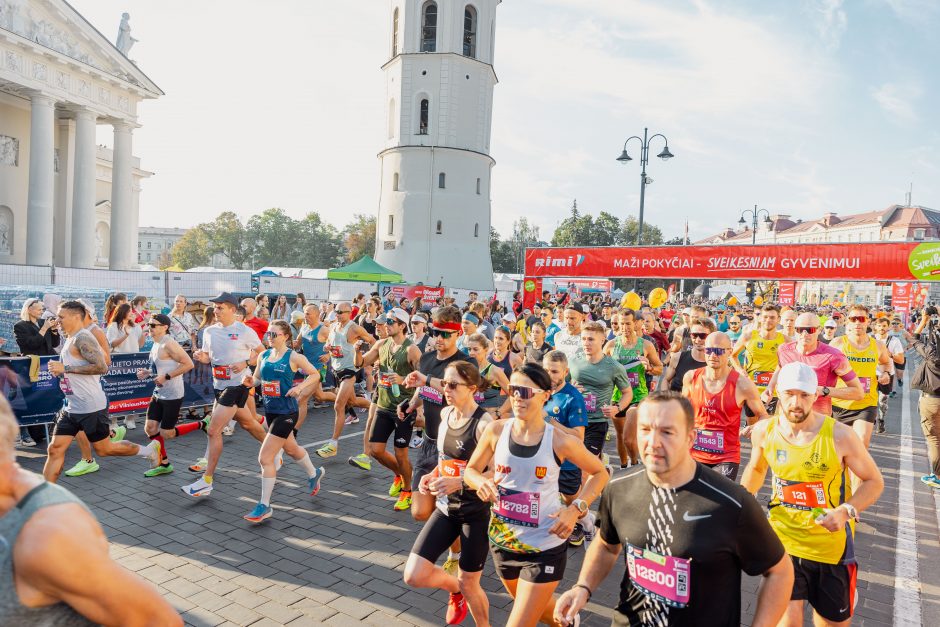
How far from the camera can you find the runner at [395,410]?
22.1 feet

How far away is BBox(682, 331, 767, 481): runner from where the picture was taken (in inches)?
210

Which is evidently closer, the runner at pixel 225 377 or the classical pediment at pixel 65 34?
the runner at pixel 225 377

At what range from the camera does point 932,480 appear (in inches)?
317

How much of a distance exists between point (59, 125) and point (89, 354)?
37.4 m

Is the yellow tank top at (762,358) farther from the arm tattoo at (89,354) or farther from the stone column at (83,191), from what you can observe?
the stone column at (83,191)

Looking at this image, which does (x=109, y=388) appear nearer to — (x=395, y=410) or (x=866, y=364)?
(x=395, y=410)

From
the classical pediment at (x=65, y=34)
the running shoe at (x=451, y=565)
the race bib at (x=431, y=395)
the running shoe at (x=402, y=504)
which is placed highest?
the classical pediment at (x=65, y=34)

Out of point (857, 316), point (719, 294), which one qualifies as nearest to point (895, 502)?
point (857, 316)

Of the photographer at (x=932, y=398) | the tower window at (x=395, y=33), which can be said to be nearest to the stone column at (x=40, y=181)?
the tower window at (x=395, y=33)

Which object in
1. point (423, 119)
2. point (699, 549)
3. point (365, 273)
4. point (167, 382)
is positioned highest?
point (423, 119)

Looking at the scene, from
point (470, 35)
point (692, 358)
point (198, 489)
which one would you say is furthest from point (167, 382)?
point (470, 35)

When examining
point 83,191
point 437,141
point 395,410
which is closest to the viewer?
point 395,410

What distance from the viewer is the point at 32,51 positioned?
28.5 m

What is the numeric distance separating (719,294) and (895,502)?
62.3 meters
